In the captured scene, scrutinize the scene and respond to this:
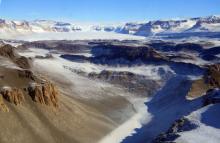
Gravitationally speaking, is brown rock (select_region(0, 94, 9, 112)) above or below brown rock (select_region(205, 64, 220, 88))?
above

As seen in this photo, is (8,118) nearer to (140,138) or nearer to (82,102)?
(140,138)

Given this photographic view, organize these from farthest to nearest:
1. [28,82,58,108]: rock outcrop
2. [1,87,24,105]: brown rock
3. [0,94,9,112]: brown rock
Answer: [28,82,58,108]: rock outcrop < [1,87,24,105]: brown rock < [0,94,9,112]: brown rock

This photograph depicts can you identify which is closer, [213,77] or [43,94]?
[43,94]

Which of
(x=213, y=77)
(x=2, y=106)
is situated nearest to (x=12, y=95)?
(x=2, y=106)

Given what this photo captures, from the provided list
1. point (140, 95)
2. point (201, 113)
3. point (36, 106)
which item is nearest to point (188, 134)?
point (201, 113)

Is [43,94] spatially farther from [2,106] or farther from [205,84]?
[205,84]

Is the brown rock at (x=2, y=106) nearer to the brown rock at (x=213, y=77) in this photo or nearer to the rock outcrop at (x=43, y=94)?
the rock outcrop at (x=43, y=94)

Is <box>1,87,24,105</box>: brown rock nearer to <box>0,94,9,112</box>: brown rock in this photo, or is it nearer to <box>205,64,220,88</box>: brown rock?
<box>0,94,9,112</box>: brown rock

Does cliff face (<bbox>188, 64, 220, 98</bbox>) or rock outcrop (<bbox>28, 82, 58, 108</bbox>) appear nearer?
rock outcrop (<bbox>28, 82, 58, 108</bbox>)

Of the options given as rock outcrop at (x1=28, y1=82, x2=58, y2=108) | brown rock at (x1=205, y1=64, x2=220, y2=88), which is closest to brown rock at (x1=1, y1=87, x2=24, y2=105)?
rock outcrop at (x1=28, y1=82, x2=58, y2=108)

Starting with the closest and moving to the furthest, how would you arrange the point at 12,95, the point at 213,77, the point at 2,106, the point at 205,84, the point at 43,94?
1. the point at 2,106
2. the point at 12,95
3. the point at 43,94
4. the point at 205,84
5. the point at 213,77
